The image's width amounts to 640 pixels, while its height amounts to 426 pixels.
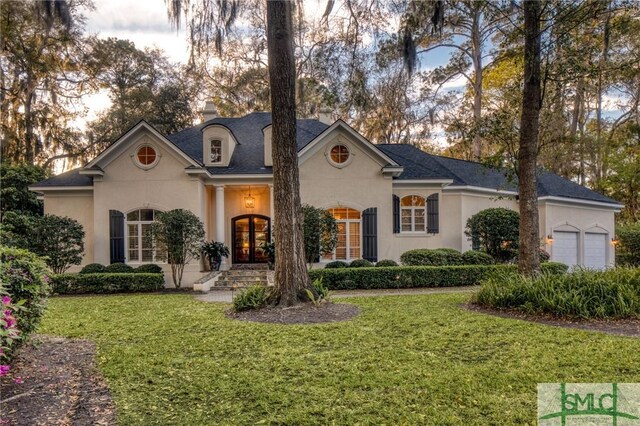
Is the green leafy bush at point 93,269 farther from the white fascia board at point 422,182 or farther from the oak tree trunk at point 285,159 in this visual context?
the white fascia board at point 422,182

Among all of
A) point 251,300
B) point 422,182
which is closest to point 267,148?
point 422,182

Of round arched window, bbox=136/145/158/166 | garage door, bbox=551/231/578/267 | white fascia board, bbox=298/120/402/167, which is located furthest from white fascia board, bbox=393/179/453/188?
round arched window, bbox=136/145/158/166

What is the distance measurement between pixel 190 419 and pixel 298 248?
515cm

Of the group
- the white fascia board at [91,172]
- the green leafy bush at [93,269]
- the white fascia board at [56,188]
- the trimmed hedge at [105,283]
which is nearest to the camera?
the trimmed hedge at [105,283]

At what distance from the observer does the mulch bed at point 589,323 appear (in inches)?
251

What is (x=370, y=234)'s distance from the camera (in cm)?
1535

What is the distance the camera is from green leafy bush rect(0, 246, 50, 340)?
4.57m

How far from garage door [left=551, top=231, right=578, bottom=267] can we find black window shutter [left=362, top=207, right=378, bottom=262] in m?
8.68

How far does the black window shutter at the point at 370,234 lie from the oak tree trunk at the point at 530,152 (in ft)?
21.4

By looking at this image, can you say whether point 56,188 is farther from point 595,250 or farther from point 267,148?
point 595,250

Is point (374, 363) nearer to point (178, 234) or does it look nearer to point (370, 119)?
point (178, 234)

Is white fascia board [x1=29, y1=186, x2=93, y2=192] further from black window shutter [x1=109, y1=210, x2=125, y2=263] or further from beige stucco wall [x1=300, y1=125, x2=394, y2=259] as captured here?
beige stucco wall [x1=300, y1=125, x2=394, y2=259]

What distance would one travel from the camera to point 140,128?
47.0 feet

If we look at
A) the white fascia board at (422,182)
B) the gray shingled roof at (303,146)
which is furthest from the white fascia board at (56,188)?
the white fascia board at (422,182)
